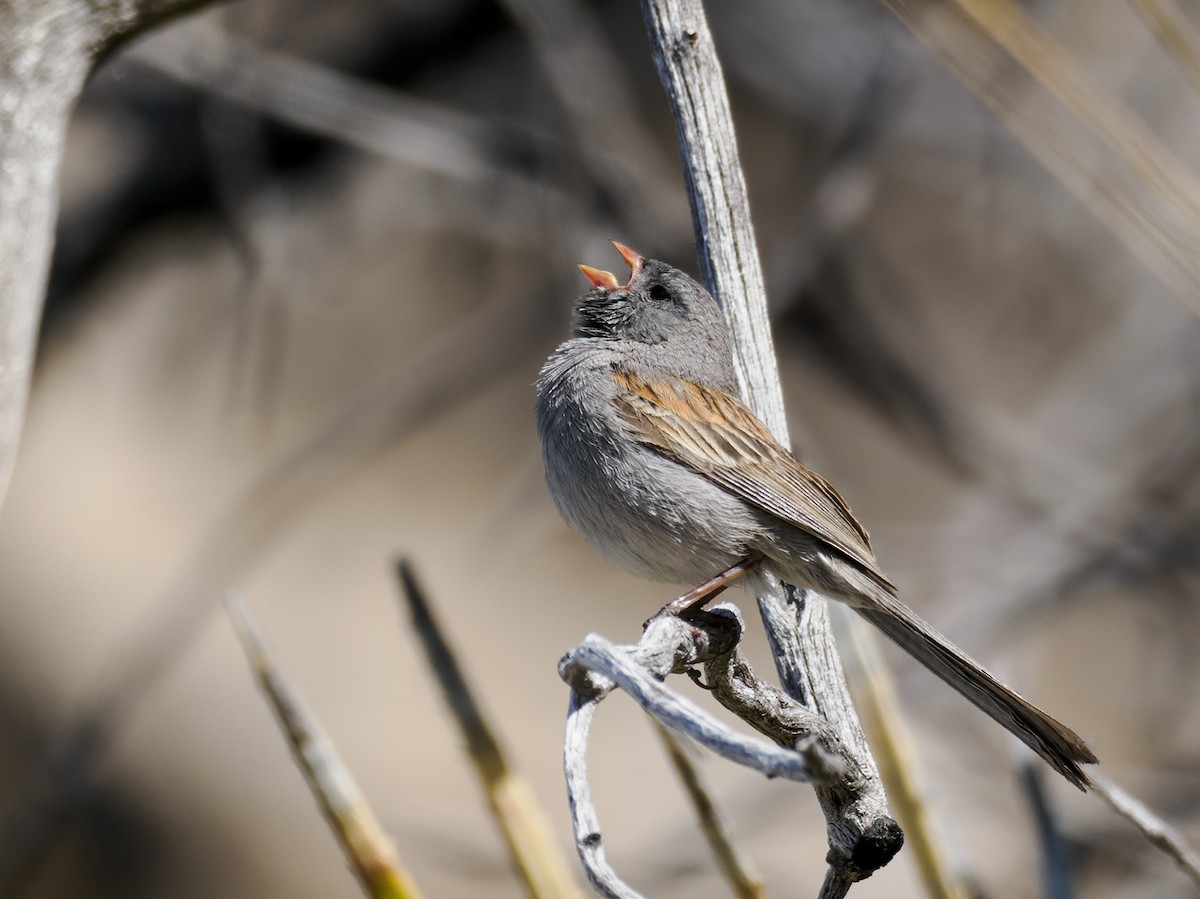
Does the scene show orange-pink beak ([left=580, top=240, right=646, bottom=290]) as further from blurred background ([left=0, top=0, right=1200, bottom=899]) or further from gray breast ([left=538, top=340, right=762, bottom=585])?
blurred background ([left=0, top=0, right=1200, bottom=899])

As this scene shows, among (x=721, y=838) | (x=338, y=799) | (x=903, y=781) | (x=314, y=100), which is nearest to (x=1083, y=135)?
(x=903, y=781)

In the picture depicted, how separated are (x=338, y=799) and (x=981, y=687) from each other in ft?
3.82

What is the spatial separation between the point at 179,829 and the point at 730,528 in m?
4.78

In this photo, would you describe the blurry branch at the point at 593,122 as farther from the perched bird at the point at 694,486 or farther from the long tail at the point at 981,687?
the long tail at the point at 981,687

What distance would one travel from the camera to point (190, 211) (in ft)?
19.5

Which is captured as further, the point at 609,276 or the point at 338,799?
the point at 609,276

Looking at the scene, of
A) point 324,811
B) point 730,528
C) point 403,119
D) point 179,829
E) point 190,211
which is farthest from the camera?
point 179,829

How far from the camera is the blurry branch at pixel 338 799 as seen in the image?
2.11 meters

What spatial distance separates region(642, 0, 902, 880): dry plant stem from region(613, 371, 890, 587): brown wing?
6.8 inches

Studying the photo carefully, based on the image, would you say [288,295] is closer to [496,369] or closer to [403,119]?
[496,369]

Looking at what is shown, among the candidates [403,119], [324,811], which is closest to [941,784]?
[324,811]

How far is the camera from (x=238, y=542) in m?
6.26

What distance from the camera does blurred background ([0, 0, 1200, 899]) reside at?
17.2ft

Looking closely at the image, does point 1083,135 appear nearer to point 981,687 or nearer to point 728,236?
point 728,236
